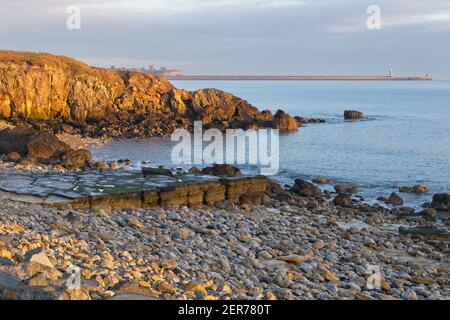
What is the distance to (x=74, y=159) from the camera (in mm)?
26453

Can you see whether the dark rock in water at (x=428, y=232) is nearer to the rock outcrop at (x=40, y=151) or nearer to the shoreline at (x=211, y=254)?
the shoreline at (x=211, y=254)

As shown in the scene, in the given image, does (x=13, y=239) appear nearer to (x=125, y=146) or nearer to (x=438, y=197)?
(x=438, y=197)

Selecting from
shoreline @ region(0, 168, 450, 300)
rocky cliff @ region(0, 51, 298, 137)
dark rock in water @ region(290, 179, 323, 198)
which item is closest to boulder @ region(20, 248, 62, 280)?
shoreline @ region(0, 168, 450, 300)

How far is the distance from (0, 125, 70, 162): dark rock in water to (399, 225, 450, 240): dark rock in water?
16905mm

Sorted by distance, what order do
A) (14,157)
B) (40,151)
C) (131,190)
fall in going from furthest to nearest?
(40,151), (14,157), (131,190)

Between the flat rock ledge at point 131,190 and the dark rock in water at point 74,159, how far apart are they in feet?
21.0

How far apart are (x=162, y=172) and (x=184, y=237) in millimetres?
8036

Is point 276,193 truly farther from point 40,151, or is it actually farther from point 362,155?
point 362,155

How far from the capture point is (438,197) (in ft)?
76.1

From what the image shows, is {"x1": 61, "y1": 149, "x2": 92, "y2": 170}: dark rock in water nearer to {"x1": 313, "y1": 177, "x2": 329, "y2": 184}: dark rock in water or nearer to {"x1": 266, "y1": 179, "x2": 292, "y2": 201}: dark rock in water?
{"x1": 266, "y1": 179, "x2": 292, "y2": 201}: dark rock in water

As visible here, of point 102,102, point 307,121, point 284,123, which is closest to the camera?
point 102,102

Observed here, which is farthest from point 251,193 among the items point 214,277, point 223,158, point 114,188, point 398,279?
point 223,158
